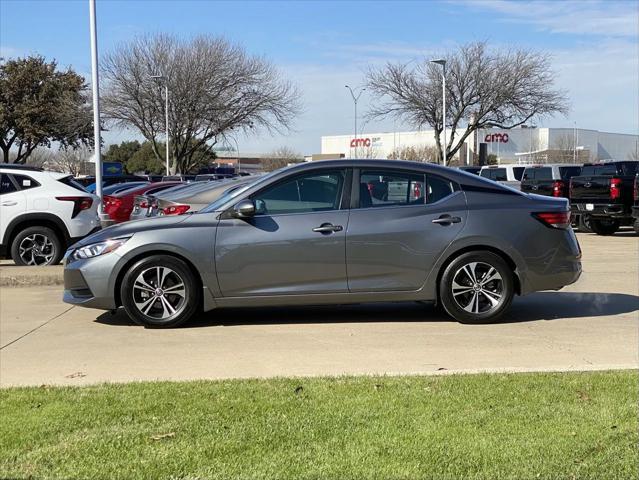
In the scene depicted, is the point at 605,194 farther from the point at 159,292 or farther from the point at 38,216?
the point at 159,292

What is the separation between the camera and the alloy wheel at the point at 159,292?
7.11 metres

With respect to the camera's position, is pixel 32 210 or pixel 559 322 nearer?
pixel 559 322

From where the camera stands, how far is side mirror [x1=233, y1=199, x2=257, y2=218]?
276 inches

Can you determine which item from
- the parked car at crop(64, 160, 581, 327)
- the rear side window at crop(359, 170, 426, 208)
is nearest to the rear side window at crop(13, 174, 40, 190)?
the parked car at crop(64, 160, 581, 327)

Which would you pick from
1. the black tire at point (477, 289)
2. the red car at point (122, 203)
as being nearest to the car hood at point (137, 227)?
the black tire at point (477, 289)

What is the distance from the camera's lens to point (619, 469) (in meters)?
3.54

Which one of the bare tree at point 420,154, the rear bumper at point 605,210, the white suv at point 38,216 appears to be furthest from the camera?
the bare tree at point 420,154

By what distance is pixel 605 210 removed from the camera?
58.7ft

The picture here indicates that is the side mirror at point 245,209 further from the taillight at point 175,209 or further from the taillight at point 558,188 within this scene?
the taillight at point 558,188

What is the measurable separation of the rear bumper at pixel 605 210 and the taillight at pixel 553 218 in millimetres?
11335

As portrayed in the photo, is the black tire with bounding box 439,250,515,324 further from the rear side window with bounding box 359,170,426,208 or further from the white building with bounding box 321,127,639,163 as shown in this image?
the white building with bounding box 321,127,639,163

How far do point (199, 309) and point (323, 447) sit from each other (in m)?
3.94

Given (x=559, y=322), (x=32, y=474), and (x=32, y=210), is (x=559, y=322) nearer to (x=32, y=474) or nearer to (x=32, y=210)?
(x=32, y=474)

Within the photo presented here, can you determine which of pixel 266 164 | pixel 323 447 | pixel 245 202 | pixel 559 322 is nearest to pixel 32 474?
pixel 323 447
